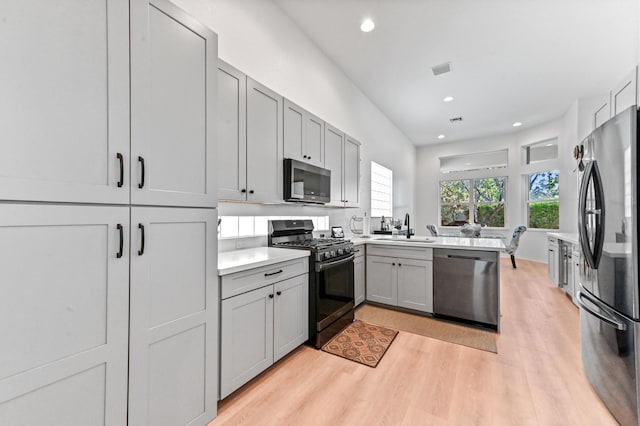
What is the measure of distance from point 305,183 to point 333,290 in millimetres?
1088

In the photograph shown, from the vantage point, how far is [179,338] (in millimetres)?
1376

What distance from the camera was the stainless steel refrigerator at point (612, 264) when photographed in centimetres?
144

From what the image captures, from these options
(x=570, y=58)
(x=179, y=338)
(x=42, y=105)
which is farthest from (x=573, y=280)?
(x=42, y=105)

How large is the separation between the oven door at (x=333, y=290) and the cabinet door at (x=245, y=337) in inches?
21.3

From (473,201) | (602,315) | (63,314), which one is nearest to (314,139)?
(63,314)

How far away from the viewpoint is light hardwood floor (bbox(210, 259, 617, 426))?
1595 mm

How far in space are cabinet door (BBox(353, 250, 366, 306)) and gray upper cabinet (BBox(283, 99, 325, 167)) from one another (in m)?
1.30

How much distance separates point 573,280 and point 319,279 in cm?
365

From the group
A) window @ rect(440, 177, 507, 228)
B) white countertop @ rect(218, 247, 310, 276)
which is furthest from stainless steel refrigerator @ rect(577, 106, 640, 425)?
window @ rect(440, 177, 507, 228)

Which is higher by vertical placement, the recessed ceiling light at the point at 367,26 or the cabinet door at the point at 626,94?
the recessed ceiling light at the point at 367,26

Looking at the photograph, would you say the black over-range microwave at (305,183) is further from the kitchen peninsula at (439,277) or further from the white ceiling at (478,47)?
the white ceiling at (478,47)

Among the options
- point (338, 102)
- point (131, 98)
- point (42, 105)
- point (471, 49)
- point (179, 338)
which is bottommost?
point (179, 338)

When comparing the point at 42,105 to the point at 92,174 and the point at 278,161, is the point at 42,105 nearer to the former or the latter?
the point at 92,174

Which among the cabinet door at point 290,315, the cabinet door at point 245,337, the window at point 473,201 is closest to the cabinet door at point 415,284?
the cabinet door at point 290,315
